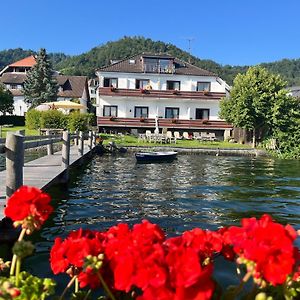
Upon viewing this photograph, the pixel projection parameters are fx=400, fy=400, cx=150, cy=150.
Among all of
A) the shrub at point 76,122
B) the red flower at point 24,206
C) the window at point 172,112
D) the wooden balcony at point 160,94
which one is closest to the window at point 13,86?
the wooden balcony at point 160,94

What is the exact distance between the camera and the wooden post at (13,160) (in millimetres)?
6684

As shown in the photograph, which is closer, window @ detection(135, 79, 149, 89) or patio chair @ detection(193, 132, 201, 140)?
patio chair @ detection(193, 132, 201, 140)

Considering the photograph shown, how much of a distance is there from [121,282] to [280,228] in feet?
2.92

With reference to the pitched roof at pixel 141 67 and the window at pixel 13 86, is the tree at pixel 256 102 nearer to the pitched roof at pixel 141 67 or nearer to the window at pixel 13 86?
the pitched roof at pixel 141 67

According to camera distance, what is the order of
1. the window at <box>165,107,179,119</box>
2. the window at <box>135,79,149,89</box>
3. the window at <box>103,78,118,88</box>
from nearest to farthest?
the window at <box>103,78,118,88</box>, the window at <box>135,79,149,89</box>, the window at <box>165,107,179,119</box>

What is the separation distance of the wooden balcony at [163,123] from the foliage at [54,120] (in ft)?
24.6

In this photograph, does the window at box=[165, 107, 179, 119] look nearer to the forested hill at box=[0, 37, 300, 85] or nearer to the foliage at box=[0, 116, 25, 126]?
the foliage at box=[0, 116, 25, 126]

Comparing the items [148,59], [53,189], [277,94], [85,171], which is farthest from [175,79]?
[53,189]

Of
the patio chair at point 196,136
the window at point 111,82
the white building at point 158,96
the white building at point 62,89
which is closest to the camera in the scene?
the patio chair at point 196,136

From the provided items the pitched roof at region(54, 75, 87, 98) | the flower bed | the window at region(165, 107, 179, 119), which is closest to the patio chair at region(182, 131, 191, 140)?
the window at region(165, 107, 179, 119)

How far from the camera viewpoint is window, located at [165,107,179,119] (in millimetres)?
46219

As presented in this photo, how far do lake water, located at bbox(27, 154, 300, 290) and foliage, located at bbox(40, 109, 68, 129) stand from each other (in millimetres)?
16887

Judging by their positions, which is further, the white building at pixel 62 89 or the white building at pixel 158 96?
the white building at pixel 62 89

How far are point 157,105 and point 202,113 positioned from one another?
540cm
